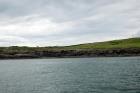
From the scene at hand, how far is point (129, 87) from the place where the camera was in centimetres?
5666

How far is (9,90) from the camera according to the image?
59750mm

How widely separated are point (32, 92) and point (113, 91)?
1516 cm

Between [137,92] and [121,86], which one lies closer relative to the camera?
[137,92]

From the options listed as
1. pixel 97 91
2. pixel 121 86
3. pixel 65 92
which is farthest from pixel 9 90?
pixel 121 86

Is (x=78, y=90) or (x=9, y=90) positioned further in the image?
(x=9, y=90)

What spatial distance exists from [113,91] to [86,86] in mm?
9093

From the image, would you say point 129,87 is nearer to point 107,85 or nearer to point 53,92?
point 107,85

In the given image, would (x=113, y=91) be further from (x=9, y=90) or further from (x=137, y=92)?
(x=9, y=90)

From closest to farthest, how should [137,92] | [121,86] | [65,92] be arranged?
[137,92] < [65,92] < [121,86]

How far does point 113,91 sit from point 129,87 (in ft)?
17.2

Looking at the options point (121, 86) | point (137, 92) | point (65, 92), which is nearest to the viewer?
point (137, 92)

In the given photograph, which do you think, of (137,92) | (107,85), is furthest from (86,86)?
(137,92)

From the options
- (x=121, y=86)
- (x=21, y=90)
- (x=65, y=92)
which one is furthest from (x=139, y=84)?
(x=21, y=90)

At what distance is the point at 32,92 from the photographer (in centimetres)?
5641
